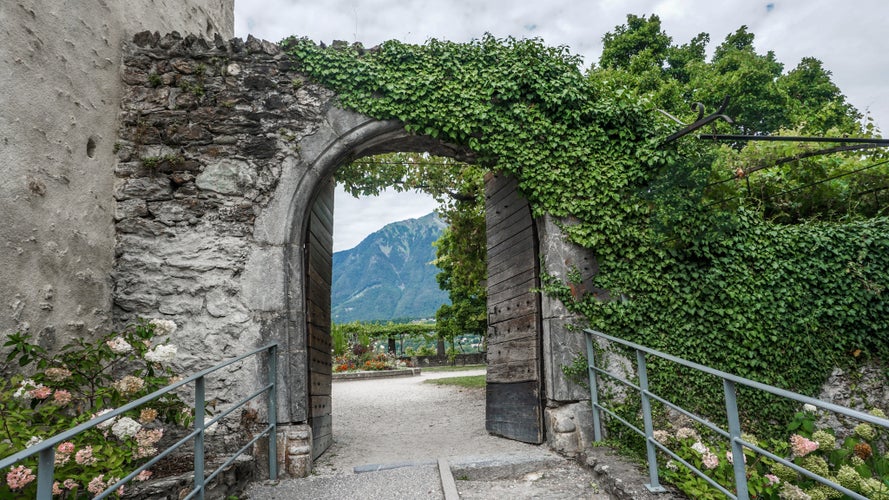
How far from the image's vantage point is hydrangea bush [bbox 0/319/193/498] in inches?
88.8

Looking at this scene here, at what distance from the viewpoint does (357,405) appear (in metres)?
8.24

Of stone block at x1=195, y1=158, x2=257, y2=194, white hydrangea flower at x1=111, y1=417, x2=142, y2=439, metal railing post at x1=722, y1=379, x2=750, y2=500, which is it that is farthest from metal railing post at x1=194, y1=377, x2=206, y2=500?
metal railing post at x1=722, y1=379, x2=750, y2=500

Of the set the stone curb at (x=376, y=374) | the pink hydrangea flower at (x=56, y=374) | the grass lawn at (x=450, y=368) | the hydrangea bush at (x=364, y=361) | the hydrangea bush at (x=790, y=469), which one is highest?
the pink hydrangea flower at (x=56, y=374)

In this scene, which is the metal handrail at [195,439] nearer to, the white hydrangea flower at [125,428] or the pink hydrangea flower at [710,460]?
the white hydrangea flower at [125,428]

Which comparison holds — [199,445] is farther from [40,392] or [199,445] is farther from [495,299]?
[495,299]

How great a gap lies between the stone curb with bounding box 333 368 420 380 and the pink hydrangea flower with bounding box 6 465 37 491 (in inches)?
419

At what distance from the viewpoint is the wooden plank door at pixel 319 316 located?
15.0ft

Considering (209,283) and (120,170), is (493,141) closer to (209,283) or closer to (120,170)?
(209,283)

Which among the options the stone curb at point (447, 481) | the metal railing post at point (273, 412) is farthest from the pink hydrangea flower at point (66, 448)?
the stone curb at point (447, 481)

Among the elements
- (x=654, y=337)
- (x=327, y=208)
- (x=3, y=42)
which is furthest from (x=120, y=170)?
(x=654, y=337)

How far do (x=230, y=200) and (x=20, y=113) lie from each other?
1.44 metres

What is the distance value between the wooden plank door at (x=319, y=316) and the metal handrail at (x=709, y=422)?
7.89ft

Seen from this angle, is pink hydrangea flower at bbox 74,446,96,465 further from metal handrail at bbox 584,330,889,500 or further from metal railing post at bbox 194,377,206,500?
metal handrail at bbox 584,330,889,500

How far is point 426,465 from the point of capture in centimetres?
406
